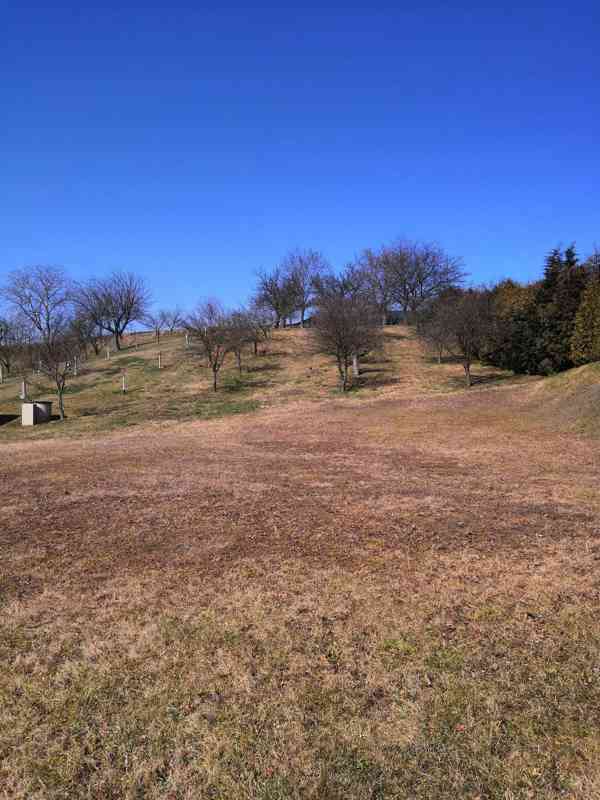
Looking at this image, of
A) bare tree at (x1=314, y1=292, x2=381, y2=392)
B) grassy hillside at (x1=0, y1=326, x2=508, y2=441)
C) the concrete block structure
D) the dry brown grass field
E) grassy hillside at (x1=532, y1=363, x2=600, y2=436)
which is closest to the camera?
the dry brown grass field

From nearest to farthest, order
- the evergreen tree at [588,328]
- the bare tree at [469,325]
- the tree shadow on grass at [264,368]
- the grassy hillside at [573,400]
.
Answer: the grassy hillside at [573,400], the evergreen tree at [588,328], the bare tree at [469,325], the tree shadow on grass at [264,368]

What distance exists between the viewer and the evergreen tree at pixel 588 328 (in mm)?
20781

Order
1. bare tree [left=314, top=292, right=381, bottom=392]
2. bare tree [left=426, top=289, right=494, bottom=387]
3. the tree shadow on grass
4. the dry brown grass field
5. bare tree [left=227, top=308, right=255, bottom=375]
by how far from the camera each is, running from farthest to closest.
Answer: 1. the tree shadow on grass
2. bare tree [left=227, top=308, right=255, bottom=375]
3. bare tree [left=314, top=292, right=381, bottom=392]
4. bare tree [left=426, top=289, right=494, bottom=387]
5. the dry brown grass field

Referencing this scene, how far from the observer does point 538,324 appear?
81.6 ft

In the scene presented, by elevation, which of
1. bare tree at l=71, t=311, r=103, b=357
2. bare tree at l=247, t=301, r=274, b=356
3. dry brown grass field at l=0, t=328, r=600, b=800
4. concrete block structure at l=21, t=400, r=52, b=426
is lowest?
dry brown grass field at l=0, t=328, r=600, b=800

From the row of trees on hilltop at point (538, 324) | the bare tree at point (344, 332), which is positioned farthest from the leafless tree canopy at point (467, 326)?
the bare tree at point (344, 332)

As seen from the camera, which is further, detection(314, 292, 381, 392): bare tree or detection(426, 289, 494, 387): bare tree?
detection(314, 292, 381, 392): bare tree

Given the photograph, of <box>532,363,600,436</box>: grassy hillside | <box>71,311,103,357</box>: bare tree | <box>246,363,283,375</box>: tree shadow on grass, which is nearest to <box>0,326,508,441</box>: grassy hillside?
<box>246,363,283,375</box>: tree shadow on grass

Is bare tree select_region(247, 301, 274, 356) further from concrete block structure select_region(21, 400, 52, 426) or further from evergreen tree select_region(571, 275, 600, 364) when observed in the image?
evergreen tree select_region(571, 275, 600, 364)

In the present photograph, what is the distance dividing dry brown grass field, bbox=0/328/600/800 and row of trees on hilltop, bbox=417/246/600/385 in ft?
47.3

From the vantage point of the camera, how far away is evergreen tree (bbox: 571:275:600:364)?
68.2 ft

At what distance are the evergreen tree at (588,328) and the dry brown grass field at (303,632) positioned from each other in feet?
44.1

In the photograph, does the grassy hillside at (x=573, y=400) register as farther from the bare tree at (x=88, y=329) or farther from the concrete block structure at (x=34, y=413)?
the bare tree at (x=88, y=329)

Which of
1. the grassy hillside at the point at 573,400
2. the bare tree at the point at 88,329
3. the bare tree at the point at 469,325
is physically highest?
the bare tree at the point at 88,329
